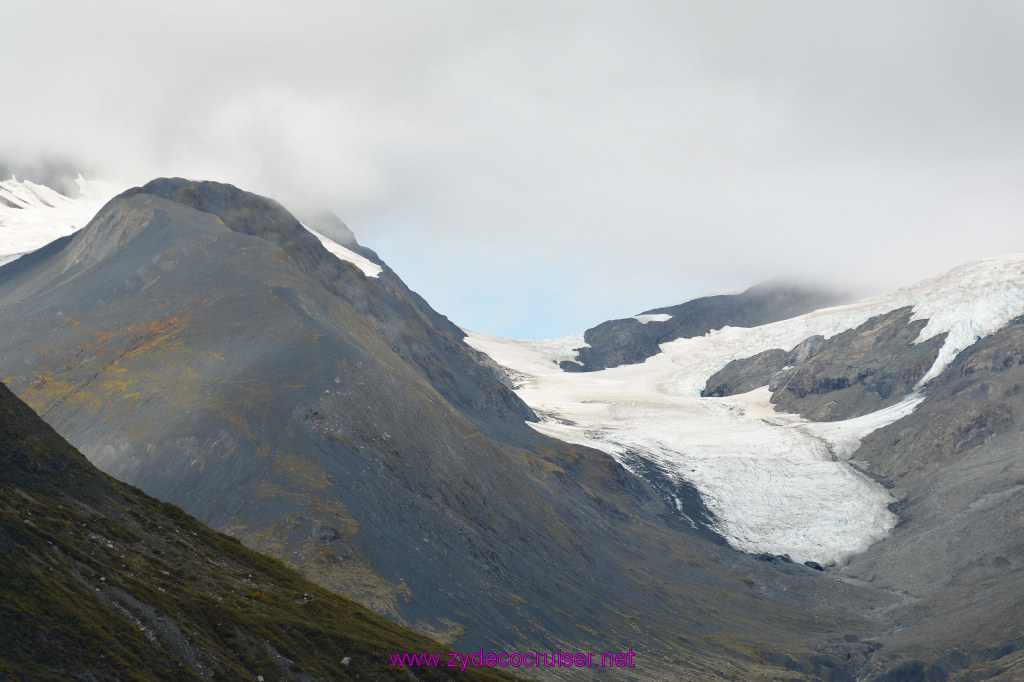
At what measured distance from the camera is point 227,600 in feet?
95.1

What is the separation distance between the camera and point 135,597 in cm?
2466

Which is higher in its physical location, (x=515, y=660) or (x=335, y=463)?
(x=335, y=463)

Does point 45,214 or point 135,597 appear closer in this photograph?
point 135,597

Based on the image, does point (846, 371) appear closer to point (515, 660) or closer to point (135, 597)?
point (515, 660)

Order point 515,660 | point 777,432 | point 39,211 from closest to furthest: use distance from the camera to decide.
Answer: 1. point 515,660
2. point 777,432
3. point 39,211

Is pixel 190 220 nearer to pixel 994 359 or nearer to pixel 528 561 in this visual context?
pixel 528 561

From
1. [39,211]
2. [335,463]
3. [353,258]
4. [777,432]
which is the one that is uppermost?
[39,211]

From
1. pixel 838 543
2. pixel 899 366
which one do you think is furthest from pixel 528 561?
pixel 899 366

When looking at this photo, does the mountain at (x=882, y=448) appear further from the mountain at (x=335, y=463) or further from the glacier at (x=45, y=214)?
the glacier at (x=45, y=214)

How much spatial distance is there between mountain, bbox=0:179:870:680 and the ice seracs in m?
11.7

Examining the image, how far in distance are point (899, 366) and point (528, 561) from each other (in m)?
→ 114

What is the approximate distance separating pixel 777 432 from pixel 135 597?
11764 cm

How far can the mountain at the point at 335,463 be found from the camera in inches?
1980

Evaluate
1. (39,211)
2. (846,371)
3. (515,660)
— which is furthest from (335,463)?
(39,211)
